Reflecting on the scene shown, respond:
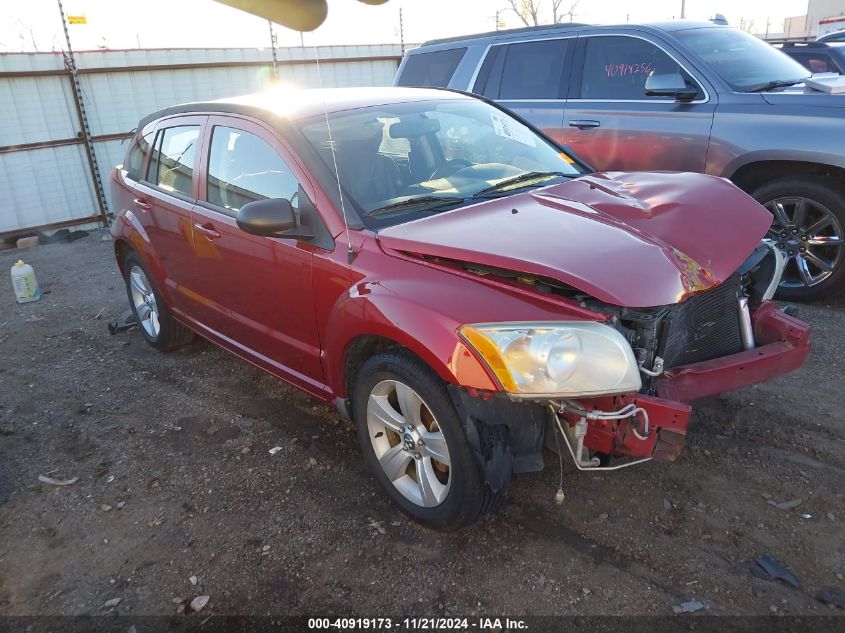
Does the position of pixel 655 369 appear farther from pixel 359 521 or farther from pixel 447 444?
pixel 359 521

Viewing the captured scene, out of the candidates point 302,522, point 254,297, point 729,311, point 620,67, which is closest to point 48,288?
point 254,297

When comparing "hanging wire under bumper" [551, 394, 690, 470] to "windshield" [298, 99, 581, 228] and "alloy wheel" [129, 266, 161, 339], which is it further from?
"alloy wheel" [129, 266, 161, 339]

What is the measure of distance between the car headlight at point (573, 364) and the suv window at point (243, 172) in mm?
→ 1447

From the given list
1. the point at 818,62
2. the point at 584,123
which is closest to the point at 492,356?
the point at 584,123

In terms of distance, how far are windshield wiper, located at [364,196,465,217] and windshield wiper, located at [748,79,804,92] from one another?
3.20 metres

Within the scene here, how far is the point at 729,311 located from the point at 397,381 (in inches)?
57.9

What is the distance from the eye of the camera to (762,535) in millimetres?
2625

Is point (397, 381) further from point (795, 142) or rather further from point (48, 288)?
point (48, 288)

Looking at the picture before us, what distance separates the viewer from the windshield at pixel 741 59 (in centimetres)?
506

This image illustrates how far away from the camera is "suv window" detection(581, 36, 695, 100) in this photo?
209 inches

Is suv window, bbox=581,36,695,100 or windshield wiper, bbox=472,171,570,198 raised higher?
suv window, bbox=581,36,695,100

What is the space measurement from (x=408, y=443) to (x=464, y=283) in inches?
29.7

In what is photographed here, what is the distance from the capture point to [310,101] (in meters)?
3.52

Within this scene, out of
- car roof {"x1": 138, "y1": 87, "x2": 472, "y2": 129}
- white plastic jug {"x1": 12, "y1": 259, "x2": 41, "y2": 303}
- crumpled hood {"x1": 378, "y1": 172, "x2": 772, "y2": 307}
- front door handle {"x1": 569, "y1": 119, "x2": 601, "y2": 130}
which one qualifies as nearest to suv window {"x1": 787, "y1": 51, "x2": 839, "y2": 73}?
front door handle {"x1": 569, "y1": 119, "x2": 601, "y2": 130}
